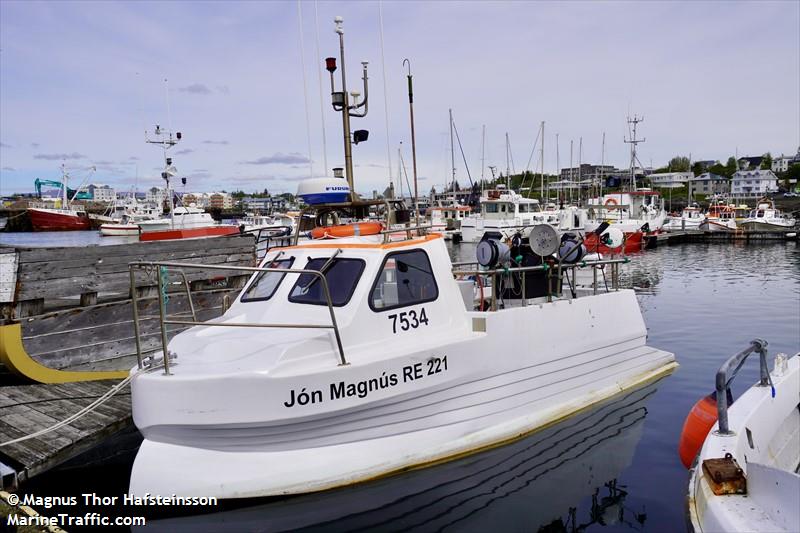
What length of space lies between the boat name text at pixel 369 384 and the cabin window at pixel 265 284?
1.81 metres

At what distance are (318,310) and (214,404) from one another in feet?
5.31

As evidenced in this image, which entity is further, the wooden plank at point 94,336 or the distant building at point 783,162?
the distant building at point 783,162

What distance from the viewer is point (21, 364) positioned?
24.5ft

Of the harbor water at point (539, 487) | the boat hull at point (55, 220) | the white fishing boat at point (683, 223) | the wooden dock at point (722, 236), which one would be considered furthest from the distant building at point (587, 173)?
the boat hull at point (55, 220)

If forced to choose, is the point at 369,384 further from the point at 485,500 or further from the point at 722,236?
the point at 722,236

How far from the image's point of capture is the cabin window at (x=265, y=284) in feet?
23.0

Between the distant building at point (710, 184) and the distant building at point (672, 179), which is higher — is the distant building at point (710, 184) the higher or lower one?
the lower one

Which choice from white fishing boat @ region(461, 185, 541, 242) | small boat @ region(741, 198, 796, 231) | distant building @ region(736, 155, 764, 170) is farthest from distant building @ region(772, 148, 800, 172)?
white fishing boat @ region(461, 185, 541, 242)

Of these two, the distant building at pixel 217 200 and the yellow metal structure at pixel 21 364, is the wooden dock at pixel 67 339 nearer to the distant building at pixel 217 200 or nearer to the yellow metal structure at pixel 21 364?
the yellow metal structure at pixel 21 364

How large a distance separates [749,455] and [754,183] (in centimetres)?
11619

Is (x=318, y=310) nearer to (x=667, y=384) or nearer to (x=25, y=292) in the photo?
(x=25, y=292)

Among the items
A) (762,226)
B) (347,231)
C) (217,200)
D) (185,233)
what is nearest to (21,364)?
(347,231)

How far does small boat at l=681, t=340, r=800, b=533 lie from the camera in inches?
140

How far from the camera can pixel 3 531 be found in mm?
4578
